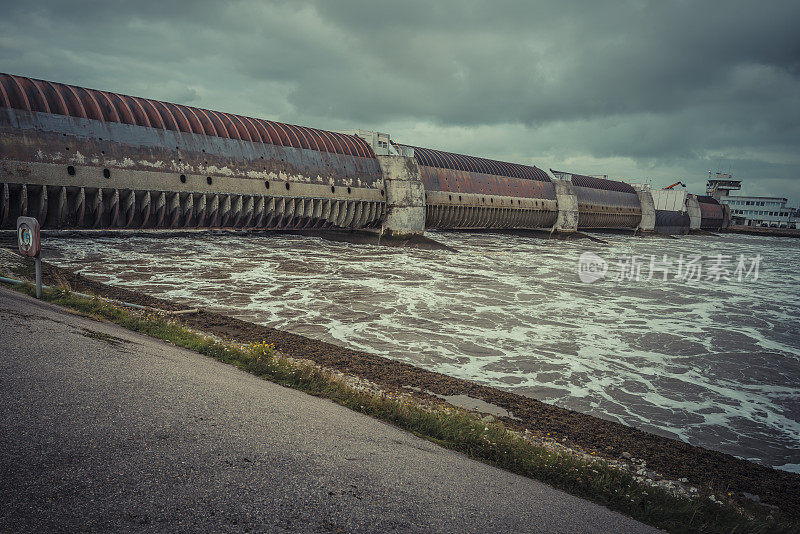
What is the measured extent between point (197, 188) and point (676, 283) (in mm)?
24551

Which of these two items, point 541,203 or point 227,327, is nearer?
point 227,327

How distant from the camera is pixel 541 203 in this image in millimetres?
52219

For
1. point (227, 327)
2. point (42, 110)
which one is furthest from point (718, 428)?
point (42, 110)

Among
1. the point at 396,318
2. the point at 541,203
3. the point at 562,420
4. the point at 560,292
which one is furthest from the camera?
the point at 541,203

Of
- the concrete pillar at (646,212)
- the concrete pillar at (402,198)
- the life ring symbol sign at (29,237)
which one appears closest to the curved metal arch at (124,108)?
the concrete pillar at (402,198)

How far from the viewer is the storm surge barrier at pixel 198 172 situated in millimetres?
20531

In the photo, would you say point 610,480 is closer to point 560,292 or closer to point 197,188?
point 560,292

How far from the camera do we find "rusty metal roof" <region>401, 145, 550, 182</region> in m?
42.4

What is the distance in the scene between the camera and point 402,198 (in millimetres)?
34250

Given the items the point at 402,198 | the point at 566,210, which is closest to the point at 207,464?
the point at 402,198

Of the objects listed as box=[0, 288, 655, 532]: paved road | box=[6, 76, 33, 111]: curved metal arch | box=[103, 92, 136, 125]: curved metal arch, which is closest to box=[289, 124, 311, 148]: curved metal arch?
box=[103, 92, 136, 125]: curved metal arch

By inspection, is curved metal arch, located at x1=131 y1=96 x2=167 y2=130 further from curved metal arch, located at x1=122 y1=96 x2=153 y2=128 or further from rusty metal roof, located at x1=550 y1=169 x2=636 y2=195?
rusty metal roof, located at x1=550 y1=169 x2=636 y2=195

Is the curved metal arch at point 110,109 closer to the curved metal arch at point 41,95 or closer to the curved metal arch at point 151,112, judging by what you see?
the curved metal arch at point 151,112

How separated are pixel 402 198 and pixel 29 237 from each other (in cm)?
2675
